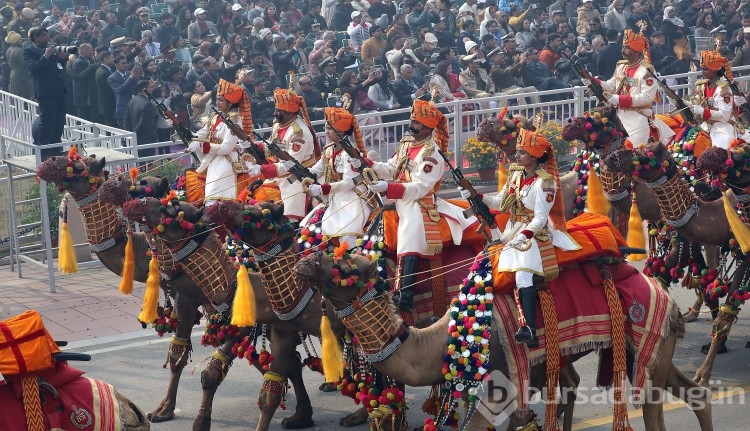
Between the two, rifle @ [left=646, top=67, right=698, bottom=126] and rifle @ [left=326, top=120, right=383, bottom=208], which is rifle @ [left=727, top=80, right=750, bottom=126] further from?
rifle @ [left=326, top=120, right=383, bottom=208]

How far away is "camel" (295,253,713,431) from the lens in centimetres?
866

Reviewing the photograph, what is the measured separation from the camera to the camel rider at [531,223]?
31.1 feet

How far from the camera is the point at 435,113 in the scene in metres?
11.3

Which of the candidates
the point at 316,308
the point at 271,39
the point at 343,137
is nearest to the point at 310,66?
the point at 271,39

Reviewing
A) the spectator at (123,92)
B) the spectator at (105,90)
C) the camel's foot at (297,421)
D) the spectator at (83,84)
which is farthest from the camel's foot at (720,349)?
the spectator at (83,84)

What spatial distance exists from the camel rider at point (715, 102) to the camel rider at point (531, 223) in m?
5.51

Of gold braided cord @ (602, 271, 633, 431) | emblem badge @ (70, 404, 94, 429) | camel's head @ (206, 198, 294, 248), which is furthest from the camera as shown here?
camel's head @ (206, 198, 294, 248)

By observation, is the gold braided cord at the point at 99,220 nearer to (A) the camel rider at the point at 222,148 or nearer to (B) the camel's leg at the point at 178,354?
(B) the camel's leg at the point at 178,354

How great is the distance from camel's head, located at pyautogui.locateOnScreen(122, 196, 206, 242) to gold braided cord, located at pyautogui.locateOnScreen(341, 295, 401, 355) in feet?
8.01

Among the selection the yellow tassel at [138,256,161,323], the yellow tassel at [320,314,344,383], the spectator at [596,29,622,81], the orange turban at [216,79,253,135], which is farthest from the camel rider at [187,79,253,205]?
the spectator at [596,29,622,81]

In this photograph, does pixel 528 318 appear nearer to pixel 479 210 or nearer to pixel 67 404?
pixel 479 210

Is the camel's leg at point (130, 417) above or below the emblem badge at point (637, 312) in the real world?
below

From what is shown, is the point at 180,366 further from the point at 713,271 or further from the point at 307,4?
the point at 307,4

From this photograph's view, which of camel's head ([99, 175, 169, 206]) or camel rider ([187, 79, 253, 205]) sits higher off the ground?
camel rider ([187, 79, 253, 205])
